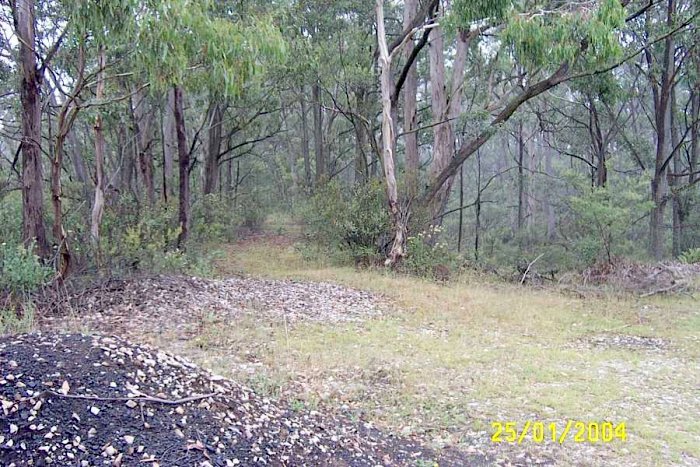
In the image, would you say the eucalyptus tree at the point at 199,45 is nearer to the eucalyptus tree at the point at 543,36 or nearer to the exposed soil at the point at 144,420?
the exposed soil at the point at 144,420

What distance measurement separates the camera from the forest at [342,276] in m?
4.26

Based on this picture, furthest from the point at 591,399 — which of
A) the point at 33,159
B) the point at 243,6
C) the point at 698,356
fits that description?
the point at 243,6

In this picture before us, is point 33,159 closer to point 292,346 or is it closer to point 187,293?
point 187,293

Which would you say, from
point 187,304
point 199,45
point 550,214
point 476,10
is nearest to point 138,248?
point 187,304

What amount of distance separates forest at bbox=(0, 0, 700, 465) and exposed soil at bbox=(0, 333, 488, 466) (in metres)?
0.02

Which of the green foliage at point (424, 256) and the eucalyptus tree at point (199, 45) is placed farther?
the green foliage at point (424, 256)

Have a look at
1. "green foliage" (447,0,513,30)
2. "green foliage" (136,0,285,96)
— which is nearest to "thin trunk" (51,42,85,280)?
"green foliage" (136,0,285,96)

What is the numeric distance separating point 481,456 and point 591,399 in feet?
5.60

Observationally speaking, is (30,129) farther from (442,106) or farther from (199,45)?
(442,106)

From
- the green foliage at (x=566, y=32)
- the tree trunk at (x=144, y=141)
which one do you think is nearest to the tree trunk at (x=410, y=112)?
the green foliage at (x=566, y=32)

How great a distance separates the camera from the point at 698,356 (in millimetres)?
7160

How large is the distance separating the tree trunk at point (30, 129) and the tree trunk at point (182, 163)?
11.3 feet

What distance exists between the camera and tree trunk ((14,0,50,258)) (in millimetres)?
7793
